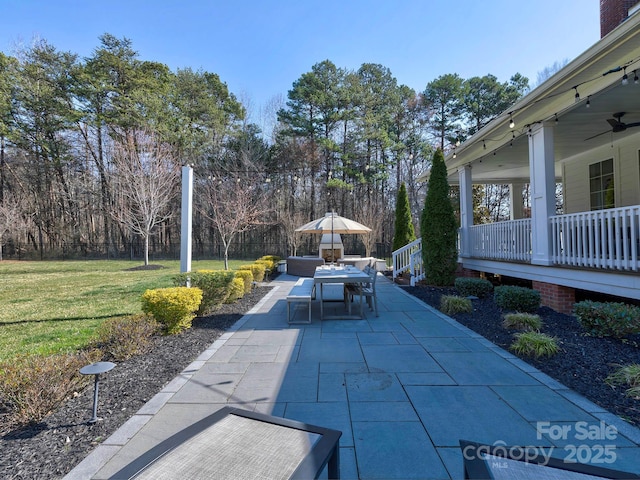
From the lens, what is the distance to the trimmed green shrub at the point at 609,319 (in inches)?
149

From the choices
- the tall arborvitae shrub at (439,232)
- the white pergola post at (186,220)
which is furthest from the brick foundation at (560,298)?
the white pergola post at (186,220)

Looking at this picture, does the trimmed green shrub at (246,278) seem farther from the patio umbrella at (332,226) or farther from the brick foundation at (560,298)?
the brick foundation at (560,298)

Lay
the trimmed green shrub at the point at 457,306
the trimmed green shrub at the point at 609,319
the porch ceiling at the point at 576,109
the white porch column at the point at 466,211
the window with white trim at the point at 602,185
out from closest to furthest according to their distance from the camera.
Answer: the trimmed green shrub at the point at 609,319, the porch ceiling at the point at 576,109, the trimmed green shrub at the point at 457,306, the window with white trim at the point at 602,185, the white porch column at the point at 466,211

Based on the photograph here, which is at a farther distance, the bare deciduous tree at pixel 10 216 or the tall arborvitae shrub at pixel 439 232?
the bare deciduous tree at pixel 10 216

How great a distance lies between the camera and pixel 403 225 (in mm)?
12758

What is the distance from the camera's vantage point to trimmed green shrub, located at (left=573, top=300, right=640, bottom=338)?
3.78 m

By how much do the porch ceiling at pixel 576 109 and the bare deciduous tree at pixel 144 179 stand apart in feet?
43.8

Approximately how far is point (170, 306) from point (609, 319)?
5.50 m

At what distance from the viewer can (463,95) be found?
21.2 meters

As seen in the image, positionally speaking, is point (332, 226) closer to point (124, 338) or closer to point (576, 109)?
point (576, 109)

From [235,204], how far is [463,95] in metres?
16.2

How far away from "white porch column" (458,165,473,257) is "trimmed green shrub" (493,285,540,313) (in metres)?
3.65

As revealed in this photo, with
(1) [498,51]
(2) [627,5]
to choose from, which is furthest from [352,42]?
(2) [627,5]

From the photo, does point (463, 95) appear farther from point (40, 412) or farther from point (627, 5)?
point (40, 412)
